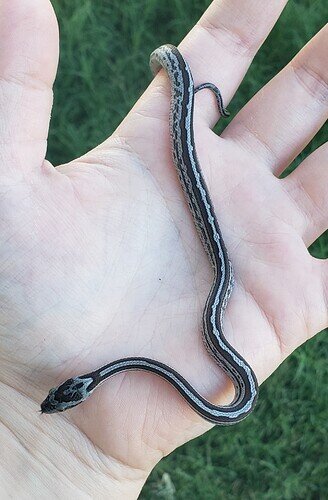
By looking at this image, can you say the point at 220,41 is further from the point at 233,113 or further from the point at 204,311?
the point at 204,311

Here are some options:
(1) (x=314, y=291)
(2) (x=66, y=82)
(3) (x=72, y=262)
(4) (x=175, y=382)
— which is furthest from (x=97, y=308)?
(2) (x=66, y=82)

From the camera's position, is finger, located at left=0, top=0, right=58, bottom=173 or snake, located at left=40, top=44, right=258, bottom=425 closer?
finger, located at left=0, top=0, right=58, bottom=173

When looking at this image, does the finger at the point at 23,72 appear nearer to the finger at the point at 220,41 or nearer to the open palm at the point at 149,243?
the open palm at the point at 149,243

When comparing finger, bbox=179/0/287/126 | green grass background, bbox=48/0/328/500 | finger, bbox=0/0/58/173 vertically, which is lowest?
green grass background, bbox=48/0/328/500

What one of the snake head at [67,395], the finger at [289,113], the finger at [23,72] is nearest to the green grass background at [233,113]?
the finger at [289,113]

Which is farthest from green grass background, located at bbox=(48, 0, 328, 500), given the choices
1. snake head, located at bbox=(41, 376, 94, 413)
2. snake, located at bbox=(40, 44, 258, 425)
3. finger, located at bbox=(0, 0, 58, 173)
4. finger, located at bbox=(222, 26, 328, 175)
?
finger, located at bbox=(0, 0, 58, 173)

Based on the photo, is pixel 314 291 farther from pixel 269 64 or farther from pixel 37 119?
pixel 269 64

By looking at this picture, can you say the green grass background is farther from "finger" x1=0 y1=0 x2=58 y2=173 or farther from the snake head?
"finger" x1=0 y1=0 x2=58 y2=173
